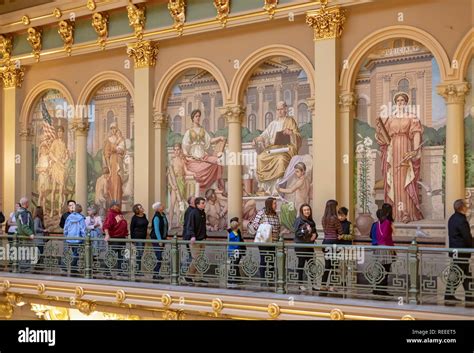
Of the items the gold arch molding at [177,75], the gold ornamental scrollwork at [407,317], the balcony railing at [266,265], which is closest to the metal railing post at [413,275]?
the balcony railing at [266,265]

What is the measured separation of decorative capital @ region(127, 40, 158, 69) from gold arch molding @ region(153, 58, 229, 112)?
1.69 ft

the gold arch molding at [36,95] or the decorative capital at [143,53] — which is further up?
the decorative capital at [143,53]

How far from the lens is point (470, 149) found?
1276 cm

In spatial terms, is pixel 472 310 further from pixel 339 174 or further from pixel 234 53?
pixel 234 53

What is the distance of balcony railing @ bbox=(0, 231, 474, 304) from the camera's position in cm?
1062

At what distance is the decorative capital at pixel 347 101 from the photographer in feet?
46.2

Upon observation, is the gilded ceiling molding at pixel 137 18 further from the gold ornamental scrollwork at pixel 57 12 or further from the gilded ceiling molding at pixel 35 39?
the gilded ceiling molding at pixel 35 39

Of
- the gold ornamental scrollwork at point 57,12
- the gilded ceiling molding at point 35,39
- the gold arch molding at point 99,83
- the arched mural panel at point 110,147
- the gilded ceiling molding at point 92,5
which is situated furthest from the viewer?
the gilded ceiling molding at point 35,39

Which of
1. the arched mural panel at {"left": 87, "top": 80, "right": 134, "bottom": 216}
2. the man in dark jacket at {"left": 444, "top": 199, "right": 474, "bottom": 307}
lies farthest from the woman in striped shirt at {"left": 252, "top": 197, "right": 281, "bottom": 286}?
the arched mural panel at {"left": 87, "top": 80, "right": 134, "bottom": 216}

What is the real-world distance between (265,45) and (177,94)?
8.98 feet

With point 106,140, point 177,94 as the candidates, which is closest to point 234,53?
point 177,94

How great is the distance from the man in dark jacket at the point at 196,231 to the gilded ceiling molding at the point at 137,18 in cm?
559

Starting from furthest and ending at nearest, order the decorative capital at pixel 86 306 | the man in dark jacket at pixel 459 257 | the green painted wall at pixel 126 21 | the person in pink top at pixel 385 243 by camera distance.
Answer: the green painted wall at pixel 126 21, the decorative capital at pixel 86 306, the person in pink top at pixel 385 243, the man in dark jacket at pixel 459 257

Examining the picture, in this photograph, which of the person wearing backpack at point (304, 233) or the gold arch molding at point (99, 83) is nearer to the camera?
the person wearing backpack at point (304, 233)
